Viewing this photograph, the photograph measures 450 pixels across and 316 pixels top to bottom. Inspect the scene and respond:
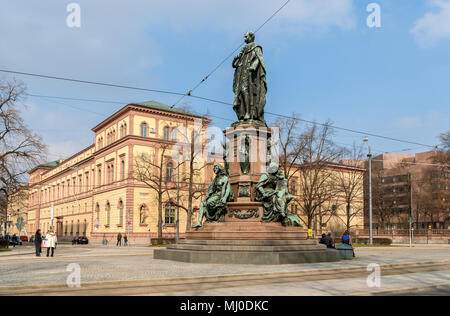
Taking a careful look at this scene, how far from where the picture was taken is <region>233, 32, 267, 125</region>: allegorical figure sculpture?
1964 centimetres

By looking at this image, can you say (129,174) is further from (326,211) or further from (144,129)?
(326,211)

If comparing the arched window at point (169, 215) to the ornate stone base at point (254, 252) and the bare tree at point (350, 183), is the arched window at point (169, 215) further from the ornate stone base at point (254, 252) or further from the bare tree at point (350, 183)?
the ornate stone base at point (254, 252)

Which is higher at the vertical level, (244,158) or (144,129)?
(144,129)

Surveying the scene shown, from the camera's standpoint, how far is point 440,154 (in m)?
61.5

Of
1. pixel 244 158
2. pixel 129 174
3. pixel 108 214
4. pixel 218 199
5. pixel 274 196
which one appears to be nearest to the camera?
pixel 274 196

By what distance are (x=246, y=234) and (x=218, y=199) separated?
213 centimetres

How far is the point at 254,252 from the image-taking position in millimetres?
15469

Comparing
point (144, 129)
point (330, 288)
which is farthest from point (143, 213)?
point (330, 288)

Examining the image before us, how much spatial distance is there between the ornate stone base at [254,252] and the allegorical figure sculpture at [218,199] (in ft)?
4.32

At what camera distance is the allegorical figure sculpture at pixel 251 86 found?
1964cm

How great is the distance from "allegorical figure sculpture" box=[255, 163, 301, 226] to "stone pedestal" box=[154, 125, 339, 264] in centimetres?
30

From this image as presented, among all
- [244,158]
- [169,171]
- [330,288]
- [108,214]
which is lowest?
[108,214]

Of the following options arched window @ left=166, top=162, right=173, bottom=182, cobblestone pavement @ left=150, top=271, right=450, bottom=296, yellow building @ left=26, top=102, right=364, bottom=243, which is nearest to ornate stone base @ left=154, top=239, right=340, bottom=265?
cobblestone pavement @ left=150, top=271, right=450, bottom=296
